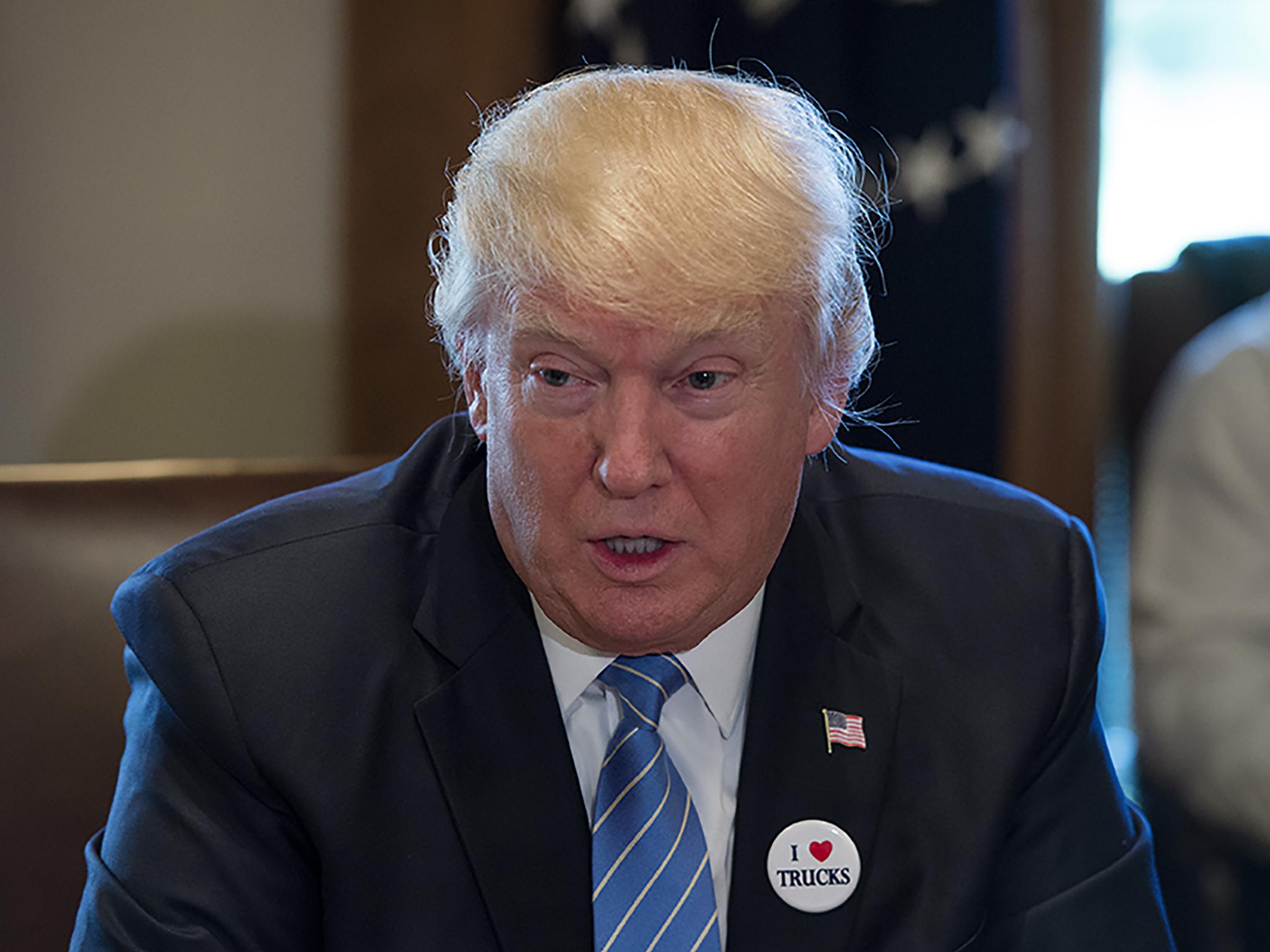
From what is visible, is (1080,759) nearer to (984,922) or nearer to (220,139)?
(984,922)

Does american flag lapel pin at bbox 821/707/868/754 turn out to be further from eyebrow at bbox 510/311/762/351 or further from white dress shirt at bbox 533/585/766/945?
eyebrow at bbox 510/311/762/351

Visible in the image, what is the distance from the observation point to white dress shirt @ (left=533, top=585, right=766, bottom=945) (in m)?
1.27

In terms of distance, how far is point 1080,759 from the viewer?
1383 millimetres

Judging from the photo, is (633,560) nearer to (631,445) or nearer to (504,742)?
(631,445)

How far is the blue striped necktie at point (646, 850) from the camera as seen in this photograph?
3.89 ft

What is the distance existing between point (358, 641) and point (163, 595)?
0.58 feet

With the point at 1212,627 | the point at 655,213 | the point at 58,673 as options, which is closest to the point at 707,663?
the point at 655,213

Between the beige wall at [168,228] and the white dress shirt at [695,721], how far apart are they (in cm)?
94

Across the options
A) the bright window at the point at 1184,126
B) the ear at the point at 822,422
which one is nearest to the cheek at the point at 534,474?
the ear at the point at 822,422

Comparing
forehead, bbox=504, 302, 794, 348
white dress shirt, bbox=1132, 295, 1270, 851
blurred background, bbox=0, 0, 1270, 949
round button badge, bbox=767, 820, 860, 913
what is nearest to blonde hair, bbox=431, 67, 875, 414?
forehead, bbox=504, 302, 794, 348

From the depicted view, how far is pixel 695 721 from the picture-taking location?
1.30 meters

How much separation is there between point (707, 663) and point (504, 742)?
0.21 meters

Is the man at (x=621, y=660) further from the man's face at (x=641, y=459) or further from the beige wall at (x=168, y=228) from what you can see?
the beige wall at (x=168, y=228)

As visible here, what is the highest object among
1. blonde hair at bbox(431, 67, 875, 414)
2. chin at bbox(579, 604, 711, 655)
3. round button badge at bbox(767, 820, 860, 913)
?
blonde hair at bbox(431, 67, 875, 414)
